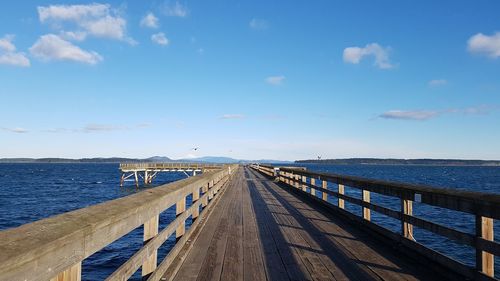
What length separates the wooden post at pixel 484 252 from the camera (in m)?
4.57

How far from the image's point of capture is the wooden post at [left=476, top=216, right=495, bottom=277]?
4.57m

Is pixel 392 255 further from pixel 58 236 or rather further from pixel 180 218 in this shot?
pixel 58 236

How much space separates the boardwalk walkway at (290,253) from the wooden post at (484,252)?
0.59 metres

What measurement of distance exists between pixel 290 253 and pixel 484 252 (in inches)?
109

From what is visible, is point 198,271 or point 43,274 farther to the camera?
point 198,271

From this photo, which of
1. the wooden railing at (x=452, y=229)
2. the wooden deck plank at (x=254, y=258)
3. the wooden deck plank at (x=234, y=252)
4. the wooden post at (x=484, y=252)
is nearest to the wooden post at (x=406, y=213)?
the wooden railing at (x=452, y=229)

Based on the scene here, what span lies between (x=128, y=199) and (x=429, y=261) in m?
4.33

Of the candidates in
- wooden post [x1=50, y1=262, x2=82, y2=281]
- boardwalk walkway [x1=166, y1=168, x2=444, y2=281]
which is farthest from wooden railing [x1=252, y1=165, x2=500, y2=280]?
wooden post [x1=50, y1=262, x2=82, y2=281]

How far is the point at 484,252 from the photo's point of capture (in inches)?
182

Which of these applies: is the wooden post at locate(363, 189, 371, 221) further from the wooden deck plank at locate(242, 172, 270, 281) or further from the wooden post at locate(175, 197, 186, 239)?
the wooden post at locate(175, 197, 186, 239)

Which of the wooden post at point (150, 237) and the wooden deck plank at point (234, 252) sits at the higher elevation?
the wooden post at point (150, 237)

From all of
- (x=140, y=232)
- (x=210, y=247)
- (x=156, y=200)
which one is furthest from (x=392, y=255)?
(x=140, y=232)

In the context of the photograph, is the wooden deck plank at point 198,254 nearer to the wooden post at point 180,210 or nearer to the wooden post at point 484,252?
the wooden post at point 180,210

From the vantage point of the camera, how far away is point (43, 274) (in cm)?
192
